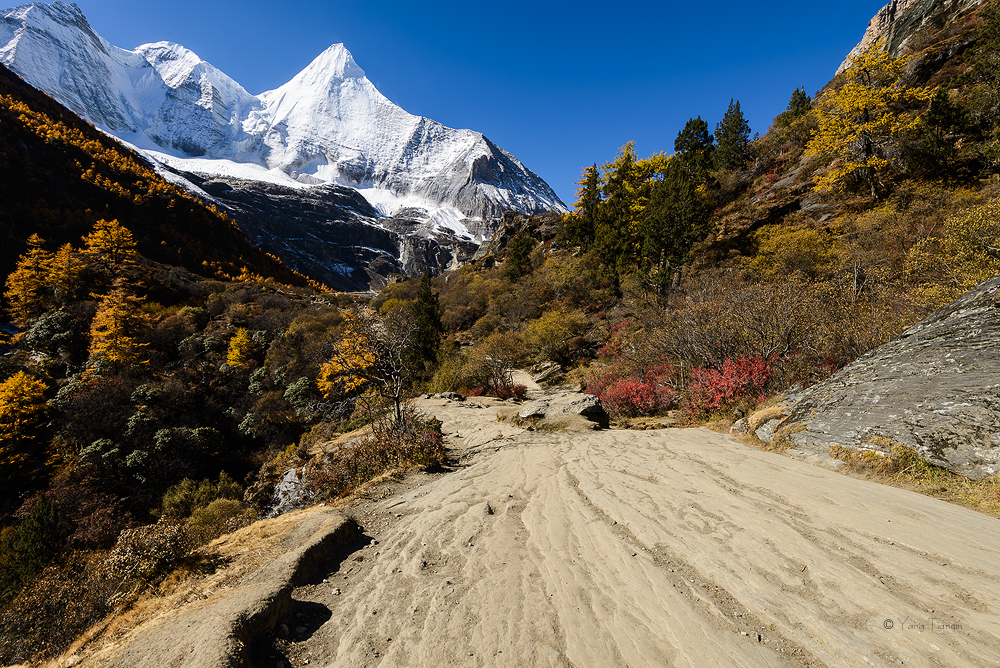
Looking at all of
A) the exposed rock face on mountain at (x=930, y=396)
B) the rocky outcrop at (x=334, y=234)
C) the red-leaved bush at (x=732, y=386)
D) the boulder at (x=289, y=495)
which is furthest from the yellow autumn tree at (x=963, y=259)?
the rocky outcrop at (x=334, y=234)

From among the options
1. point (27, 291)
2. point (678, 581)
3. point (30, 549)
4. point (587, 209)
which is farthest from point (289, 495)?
point (27, 291)

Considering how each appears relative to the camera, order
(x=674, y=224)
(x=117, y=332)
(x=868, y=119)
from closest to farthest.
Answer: (x=868, y=119)
(x=674, y=224)
(x=117, y=332)

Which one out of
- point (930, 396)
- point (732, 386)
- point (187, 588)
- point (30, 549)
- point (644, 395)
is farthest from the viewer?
point (644, 395)

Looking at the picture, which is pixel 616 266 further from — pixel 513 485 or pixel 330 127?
pixel 330 127


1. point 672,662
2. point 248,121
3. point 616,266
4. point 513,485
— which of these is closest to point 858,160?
point 616,266

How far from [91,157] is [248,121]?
183133mm

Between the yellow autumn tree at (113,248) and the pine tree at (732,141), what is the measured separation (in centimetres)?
5353

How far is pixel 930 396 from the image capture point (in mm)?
4742

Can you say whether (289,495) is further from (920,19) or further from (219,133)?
(219,133)

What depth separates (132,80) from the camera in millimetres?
188750

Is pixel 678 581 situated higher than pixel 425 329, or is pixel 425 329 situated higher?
pixel 425 329

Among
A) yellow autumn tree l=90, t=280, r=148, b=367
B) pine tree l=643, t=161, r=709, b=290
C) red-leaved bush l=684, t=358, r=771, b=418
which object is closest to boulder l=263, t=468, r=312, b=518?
red-leaved bush l=684, t=358, r=771, b=418

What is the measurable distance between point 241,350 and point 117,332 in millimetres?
6875

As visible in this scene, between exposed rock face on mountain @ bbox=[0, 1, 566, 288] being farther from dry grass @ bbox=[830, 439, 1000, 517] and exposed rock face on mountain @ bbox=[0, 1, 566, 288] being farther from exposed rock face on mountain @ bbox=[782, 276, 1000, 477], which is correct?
dry grass @ bbox=[830, 439, 1000, 517]
